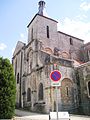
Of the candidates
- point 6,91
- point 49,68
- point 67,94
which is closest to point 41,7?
point 49,68

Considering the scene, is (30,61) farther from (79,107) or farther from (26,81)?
(79,107)

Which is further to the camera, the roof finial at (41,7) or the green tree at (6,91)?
the roof finial at (41,7)

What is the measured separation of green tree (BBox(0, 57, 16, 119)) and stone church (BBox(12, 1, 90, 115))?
6.91m

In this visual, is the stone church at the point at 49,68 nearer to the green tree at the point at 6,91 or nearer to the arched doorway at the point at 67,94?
the arched doorway at the point at 67,94

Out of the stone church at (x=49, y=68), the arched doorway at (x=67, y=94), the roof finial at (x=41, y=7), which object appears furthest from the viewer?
the roof finial at (x=41, y=7)

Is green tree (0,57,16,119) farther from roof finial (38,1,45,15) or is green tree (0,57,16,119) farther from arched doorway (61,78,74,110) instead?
roof finial (38,1,45,15)

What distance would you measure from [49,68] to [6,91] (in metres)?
8.19

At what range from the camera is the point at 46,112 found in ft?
60.4

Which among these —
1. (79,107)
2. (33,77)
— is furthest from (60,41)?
(79,107)

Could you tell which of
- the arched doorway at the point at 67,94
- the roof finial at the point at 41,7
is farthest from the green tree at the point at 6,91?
the roof finial at the point at 41,7

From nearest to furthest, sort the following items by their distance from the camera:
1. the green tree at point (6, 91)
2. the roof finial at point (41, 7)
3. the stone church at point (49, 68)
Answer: the green tree at point (6, 91) → the stone church at point (49, 68) → the roof finial at point (41, 7)

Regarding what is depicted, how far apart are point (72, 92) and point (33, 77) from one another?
6.15 metres

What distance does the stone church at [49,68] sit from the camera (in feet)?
63.3

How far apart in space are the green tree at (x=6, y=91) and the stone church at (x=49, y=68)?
6912 millimetres
